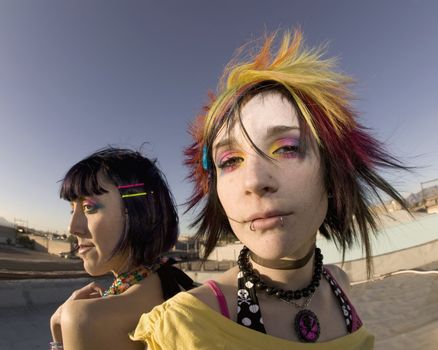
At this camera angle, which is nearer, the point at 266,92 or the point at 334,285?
the point at 266,92

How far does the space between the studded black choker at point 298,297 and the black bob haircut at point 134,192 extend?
62cm

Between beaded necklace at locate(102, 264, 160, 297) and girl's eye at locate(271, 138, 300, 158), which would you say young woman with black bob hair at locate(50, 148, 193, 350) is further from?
girl's eye at locate(271, 138, 300, 158)

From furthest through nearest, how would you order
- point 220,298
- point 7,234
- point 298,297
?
point 7,234, point 298,297, point 220,298

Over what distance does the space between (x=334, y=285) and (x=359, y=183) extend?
49cm

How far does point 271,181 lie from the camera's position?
0.82 m

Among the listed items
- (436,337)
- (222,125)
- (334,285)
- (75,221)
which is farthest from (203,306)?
(436,337)

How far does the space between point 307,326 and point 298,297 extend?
0.31 feet

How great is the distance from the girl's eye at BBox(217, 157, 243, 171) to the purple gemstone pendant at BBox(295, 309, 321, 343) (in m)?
0.56

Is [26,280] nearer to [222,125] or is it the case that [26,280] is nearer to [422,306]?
[222,125]

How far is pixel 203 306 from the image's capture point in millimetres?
788

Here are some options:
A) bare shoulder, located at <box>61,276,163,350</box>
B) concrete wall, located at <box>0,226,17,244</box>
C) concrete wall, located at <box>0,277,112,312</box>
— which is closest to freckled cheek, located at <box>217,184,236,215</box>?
bare shoulder, located at <box>61,276,163,350</box>

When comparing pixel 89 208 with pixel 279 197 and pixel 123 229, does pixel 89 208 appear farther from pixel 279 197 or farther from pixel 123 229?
pixel 279 197

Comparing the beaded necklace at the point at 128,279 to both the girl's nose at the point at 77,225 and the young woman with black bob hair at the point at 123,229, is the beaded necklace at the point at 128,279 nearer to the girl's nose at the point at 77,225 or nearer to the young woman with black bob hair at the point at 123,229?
the young woman with black bob hair at the point at 123,229

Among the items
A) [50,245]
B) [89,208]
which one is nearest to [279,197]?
[89,208]
